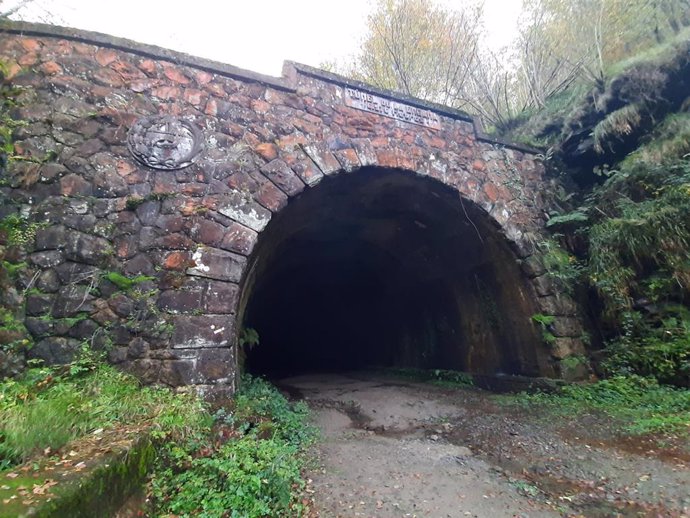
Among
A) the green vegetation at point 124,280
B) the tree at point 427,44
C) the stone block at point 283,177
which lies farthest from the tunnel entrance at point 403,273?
the tree at point 427,44

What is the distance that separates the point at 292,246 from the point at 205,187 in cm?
396

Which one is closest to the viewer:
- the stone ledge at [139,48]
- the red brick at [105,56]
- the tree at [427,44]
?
the stone ledge at [139,48]

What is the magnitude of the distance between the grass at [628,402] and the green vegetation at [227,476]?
3.75m

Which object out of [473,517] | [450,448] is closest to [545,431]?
[450,448]

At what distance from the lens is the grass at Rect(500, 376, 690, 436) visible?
14.4ft

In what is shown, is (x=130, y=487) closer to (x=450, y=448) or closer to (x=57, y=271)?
(x=57, y=271)

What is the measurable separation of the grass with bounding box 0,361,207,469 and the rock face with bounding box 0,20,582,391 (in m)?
0.25

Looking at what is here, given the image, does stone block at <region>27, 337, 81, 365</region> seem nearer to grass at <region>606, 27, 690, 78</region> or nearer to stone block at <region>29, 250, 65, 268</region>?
stone block at <region>29, 250, 65, 268</region>

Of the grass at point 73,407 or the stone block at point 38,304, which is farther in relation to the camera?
the stone block at point 38,304

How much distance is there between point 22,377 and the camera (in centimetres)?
369

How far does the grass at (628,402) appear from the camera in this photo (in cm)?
438

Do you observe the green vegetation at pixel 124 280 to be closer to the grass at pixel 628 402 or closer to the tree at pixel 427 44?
the grass at pixel 628 402

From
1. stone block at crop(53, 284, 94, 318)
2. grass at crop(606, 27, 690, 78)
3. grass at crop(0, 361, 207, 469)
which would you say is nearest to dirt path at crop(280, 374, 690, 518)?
grass at crop(0, 361, 207, 469)

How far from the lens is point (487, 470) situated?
3.72 meters
